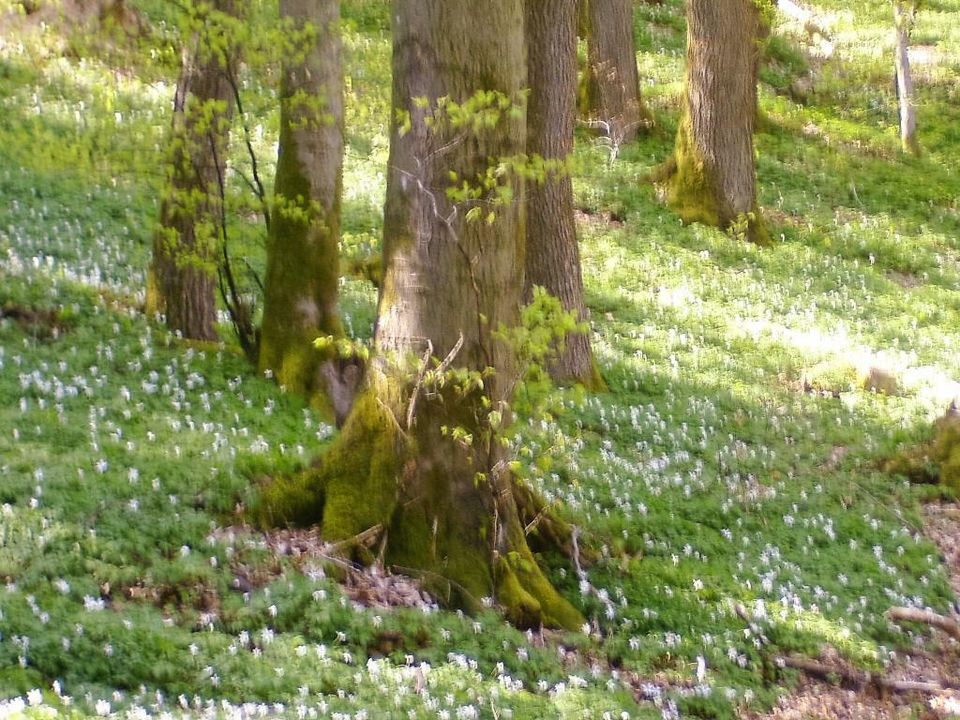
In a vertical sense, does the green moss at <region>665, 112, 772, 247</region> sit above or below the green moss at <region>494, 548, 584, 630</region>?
above

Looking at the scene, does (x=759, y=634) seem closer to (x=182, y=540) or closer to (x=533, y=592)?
(x=533, y=592)

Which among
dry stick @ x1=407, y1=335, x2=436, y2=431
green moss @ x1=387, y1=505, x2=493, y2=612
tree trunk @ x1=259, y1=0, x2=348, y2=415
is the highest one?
tree trunk @ x1=259, y1=0, x2=348, y2=415

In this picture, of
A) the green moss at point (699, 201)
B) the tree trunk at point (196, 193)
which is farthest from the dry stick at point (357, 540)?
the green moss at point (699, 201)

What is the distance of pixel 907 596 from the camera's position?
27.8 feet

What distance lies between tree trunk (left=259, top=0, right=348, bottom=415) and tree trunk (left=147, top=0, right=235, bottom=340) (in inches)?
22.9

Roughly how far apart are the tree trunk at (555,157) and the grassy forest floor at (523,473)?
0.77 metres

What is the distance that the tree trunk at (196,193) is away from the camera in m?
8.95

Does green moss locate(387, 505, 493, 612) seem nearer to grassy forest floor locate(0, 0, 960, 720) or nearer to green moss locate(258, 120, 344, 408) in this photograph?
grassy forest floor locate(0, 0, 960, 720)

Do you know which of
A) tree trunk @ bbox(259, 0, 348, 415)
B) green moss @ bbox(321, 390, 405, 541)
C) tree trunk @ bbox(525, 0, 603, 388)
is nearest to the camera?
green moss @ bbox(321, 390, 405, 541)

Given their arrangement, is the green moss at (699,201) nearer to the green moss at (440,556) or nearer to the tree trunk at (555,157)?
the tree trunk at (555,157)

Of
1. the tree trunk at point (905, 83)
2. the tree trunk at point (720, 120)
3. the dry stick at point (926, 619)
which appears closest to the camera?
the dry stick at point (926, 619)

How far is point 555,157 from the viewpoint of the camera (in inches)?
476

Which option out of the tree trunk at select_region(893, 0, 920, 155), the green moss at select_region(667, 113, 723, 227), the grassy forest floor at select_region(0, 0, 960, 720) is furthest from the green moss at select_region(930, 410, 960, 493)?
the tree trunk at select_region(893, 0, 920, 155)

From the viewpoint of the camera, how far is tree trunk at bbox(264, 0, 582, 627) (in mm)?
6559
